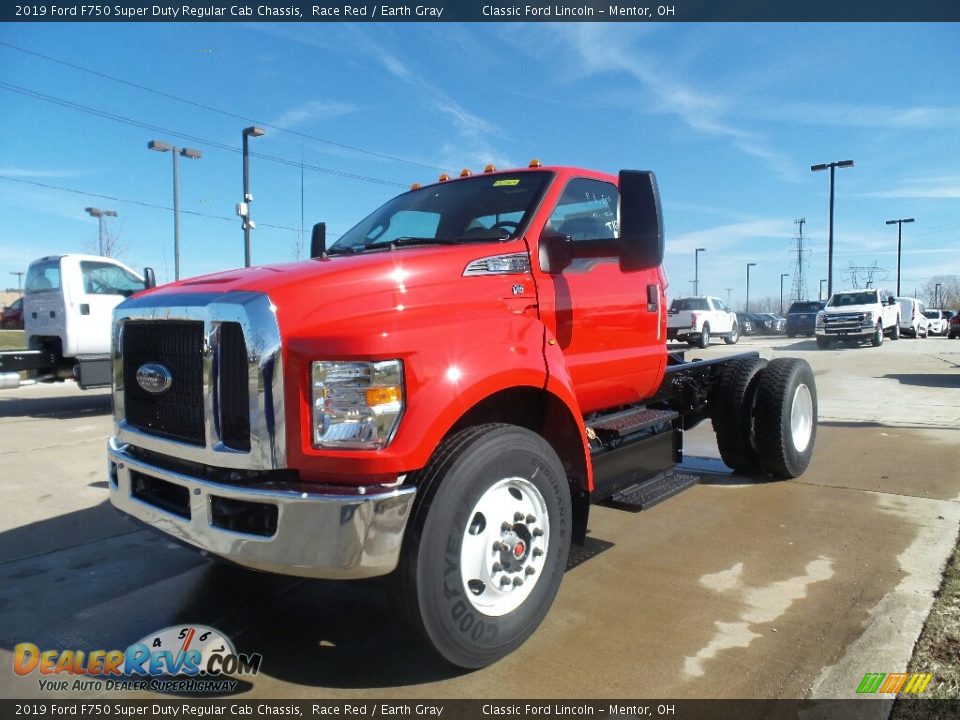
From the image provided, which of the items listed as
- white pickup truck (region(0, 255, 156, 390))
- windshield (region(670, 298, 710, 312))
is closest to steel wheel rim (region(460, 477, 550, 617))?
white pickup truck (region(0, 255, 156, 390))

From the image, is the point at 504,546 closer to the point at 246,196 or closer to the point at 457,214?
the point at 457,214

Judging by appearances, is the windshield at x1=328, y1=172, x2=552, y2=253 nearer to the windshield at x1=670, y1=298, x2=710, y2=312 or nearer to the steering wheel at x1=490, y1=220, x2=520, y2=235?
the steering wheel at x1=490, y1=220, x2=520, y2=235

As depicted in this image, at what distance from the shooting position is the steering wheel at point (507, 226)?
3.37 meters

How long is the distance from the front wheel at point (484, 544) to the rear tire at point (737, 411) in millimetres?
2905

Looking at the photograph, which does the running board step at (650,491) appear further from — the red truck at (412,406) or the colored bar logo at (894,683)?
the colored bar logo at (894,683)

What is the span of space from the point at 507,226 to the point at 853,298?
25.1 meters

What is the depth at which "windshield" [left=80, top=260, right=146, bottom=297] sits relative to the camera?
10188 mm

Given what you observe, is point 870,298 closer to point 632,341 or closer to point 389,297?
point 632,341

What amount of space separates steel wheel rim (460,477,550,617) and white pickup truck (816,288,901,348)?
2356 cm

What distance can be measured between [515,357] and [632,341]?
1.40 meters

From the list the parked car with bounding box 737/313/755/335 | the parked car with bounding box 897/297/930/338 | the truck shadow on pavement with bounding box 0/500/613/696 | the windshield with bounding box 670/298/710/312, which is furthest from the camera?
the parked car with bounding box 737/313/755/335

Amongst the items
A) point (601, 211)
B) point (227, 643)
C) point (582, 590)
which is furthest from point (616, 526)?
point (227, 643)

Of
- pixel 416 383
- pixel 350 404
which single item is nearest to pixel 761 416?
pixel 416 383

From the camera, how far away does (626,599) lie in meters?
3.36
